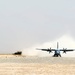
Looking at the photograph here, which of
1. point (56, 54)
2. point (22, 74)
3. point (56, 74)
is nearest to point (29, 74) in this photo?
point (22, 74)

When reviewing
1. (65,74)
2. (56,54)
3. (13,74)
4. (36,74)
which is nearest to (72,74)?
(65,74)

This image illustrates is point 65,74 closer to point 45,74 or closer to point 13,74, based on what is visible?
point 45,74

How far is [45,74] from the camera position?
123 feet

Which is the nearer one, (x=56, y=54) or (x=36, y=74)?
(x=36, y=74)

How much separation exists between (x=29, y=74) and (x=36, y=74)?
2.63ft

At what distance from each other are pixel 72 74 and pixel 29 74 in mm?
4865

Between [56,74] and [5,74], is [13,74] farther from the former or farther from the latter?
[56,74]

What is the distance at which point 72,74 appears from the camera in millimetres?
37562

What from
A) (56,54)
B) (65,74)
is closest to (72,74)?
(65,74)

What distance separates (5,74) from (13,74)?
89 cm

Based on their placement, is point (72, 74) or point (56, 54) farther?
point (56, 54)

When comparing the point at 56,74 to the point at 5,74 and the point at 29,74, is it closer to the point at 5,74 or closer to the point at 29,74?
the point at 29,74

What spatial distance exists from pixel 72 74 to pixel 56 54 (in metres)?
98.2

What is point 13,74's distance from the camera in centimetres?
3672
